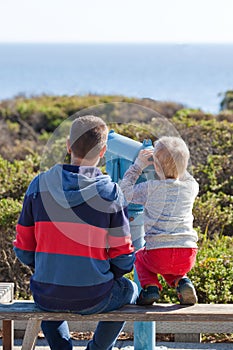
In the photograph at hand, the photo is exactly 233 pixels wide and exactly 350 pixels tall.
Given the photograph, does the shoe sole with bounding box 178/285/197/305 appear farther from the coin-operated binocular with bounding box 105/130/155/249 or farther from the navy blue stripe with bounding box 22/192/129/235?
the navy blue stripe with bounding box 22/192/129/235

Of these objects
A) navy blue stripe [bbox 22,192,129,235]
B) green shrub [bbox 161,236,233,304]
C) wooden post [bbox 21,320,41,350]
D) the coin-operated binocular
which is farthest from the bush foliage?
wooden post [bbox 21,320,41,350]

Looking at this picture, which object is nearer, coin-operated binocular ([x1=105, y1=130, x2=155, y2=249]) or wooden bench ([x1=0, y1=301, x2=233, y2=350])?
wooden bench ([x1=0, y1=301, x2=233, y2=350])

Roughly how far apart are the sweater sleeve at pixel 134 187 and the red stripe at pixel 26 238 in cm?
51

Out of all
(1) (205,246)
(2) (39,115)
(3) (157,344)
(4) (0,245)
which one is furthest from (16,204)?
(2) (39,115)

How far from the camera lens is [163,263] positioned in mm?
4008

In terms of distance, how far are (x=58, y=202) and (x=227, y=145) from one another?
16.4 ft

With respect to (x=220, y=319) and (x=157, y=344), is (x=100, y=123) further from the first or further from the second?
(x=157, y=344)

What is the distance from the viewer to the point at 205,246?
20.0ft

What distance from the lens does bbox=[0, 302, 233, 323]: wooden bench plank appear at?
3867mm

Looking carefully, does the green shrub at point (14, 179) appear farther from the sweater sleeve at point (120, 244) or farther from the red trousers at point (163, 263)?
the sweater sleeve at point (120, 244)

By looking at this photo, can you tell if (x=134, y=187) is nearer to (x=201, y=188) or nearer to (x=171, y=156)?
(x=171, y=156)

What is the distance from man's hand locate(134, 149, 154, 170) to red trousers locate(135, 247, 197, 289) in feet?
1.42

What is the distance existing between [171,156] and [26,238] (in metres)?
0.82

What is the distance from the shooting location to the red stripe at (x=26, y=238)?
391 centimetres
